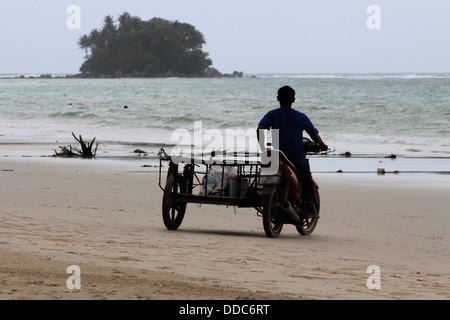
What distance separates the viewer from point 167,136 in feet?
109

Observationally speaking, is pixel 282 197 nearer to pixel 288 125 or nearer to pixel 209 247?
pixel 288 125

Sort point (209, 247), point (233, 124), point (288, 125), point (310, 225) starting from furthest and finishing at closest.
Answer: point (233, 124) < point (310, 225) < point (288, 125) < point (209, 247)

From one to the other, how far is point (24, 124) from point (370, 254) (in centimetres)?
3394

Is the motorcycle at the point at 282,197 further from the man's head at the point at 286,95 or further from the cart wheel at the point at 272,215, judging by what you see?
the man's head at the point at 286,95

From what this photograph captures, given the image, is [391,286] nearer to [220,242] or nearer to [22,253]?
[220,242]

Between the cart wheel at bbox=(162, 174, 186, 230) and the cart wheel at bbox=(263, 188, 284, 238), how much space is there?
44.8 inches

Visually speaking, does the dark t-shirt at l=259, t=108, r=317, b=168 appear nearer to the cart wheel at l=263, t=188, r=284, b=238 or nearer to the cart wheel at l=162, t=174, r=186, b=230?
the cart wheel at l=263, t=188, r=284, b=238

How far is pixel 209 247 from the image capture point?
25.8ft

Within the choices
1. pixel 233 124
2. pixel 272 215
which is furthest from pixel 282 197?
pixel 233 124

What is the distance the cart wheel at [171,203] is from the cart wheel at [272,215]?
1138mm

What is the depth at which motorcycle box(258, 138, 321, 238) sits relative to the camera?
Result: 28.7 ft

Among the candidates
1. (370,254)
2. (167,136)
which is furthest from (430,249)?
(167,136)

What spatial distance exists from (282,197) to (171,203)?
52.3 inches

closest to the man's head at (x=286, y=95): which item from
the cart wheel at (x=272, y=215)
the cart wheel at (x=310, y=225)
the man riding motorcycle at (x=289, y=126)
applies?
the man riding motorcycle at (x=289, y=126)
